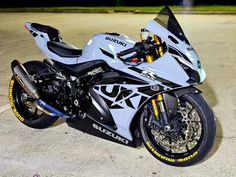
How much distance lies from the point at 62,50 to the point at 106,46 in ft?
1.78

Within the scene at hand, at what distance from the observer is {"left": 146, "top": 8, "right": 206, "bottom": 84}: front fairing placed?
9.19 ft

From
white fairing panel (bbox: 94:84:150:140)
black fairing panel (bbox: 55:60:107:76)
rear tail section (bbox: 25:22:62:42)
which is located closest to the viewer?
white fairing panel (bbox: 94:84:150:140)

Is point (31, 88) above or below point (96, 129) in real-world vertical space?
above

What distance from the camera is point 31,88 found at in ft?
12.0

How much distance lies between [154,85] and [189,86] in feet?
0.83

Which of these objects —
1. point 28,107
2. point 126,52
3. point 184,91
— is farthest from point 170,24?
point 28,107

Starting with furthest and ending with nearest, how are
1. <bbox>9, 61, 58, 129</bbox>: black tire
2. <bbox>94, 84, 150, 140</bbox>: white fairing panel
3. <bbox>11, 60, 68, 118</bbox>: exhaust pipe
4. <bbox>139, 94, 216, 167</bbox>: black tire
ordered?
1. <bbox>9, 61, 58, 129</bbox>: black tire
2. <bbox>11, 60, 68, 118</bbox>: exhaust pipe
3. <bbox>94, 84, 150, 140</bbox>: white fairing panel
4. <bbox>139, 94, 216, 167</bbox>: black tire

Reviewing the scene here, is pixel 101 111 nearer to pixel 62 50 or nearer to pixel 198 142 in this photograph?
pixel 62 50

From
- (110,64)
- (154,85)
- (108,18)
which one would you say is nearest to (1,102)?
(110,64)

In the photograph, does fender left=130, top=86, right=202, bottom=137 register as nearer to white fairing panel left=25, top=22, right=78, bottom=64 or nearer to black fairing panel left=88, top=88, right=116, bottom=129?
black fairing panel left=88, top=88, right=116, bottom=129

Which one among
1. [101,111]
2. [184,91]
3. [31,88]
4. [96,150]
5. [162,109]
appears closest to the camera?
[184,91]

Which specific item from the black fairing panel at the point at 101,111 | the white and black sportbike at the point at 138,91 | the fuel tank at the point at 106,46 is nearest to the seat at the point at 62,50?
the white and black sportbike at the point at 138,91

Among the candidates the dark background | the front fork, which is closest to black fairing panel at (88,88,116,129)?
the front fork

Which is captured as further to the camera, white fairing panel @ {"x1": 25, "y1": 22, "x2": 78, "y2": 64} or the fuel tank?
white fairing panel @ {"x1": 25, "y1": 22, "x2": 78, "y2": 64}
